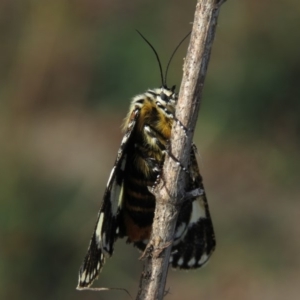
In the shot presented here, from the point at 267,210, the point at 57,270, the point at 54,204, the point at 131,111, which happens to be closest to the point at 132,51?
the point at 267,210

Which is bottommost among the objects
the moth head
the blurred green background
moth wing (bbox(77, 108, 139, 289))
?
moth wing (bbox(77, 108, 139, 289))

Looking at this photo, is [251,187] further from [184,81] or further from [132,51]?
[184,81]

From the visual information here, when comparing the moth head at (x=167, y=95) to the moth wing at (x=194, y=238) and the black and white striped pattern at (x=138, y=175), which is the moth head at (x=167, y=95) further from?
the moth wing at (x=194, y=238)

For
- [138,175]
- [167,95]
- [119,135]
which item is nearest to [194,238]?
[138,175]

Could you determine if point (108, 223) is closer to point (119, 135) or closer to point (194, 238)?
point (194, 238)

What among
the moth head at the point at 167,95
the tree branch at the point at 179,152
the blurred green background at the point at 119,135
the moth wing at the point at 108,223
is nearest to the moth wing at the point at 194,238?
→ the moth wing at the point at 108,223

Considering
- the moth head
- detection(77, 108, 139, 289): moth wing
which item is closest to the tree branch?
detection(77, 108, 139, 289): moth wing

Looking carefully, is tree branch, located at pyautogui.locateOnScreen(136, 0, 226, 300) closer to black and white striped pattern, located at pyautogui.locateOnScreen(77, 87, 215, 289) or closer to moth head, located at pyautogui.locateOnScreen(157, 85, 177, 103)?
black and white striped pattern, located at pyautogui.locateOnScreen(77, 87, 215, 289)
